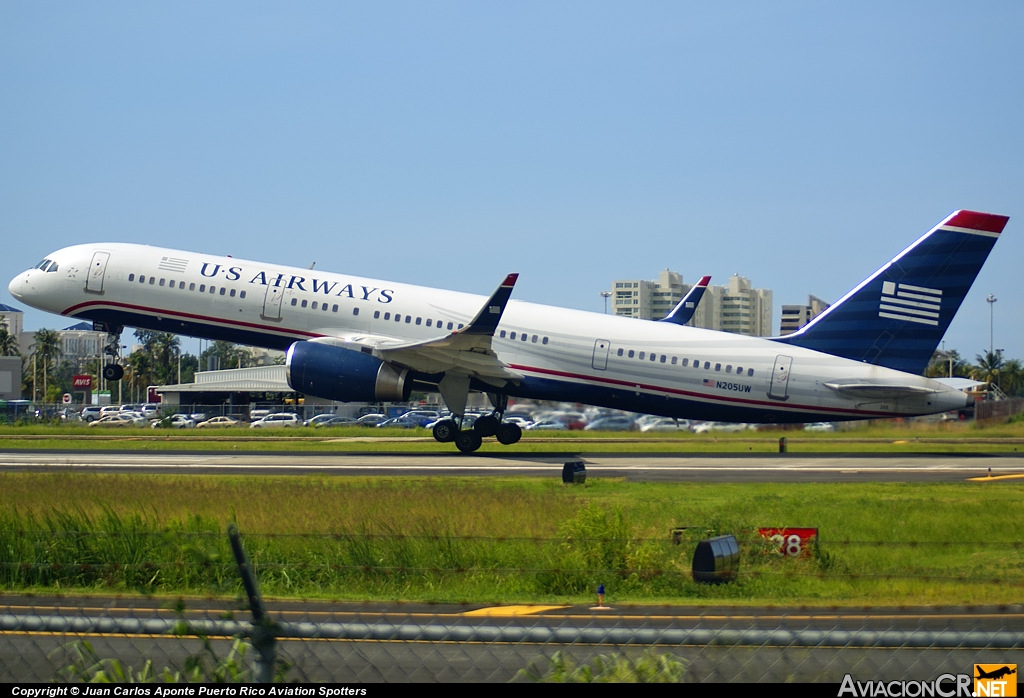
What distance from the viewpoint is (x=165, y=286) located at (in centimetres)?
3597

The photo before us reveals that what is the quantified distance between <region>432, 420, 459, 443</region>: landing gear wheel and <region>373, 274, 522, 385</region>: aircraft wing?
2.58 meters

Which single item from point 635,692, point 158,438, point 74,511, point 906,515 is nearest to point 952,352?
point 158,438

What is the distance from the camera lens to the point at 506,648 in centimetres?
982

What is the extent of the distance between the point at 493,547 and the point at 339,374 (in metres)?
18.8

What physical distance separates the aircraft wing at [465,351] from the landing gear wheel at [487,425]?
6.14 feet

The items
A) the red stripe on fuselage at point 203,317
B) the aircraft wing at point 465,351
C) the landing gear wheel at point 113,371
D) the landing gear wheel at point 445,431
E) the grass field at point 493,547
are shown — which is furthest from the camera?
the landing gear wheel at point 113,371

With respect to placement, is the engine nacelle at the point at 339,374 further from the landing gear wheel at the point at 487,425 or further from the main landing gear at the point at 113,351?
the main landing gear at the point at 113,351

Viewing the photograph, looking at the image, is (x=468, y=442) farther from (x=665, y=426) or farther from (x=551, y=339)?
(x=665, y=426)

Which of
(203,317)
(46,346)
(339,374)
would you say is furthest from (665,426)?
(46,346)

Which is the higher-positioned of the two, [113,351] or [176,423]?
[113,351]

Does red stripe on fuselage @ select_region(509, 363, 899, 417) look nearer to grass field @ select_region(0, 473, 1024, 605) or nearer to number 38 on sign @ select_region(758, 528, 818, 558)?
grass field @ select_region(0, 473, 1024, 605)

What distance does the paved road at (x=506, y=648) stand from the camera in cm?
821

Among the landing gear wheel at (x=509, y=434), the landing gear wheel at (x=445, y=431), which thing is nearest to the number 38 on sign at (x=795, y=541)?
the landing gear wheel at (x=445, y=431)

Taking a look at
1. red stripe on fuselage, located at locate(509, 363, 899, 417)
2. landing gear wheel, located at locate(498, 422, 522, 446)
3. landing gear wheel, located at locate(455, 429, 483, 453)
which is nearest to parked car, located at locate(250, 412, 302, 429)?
landing gear wheel, located at locate(498, 422, 522, 446)
